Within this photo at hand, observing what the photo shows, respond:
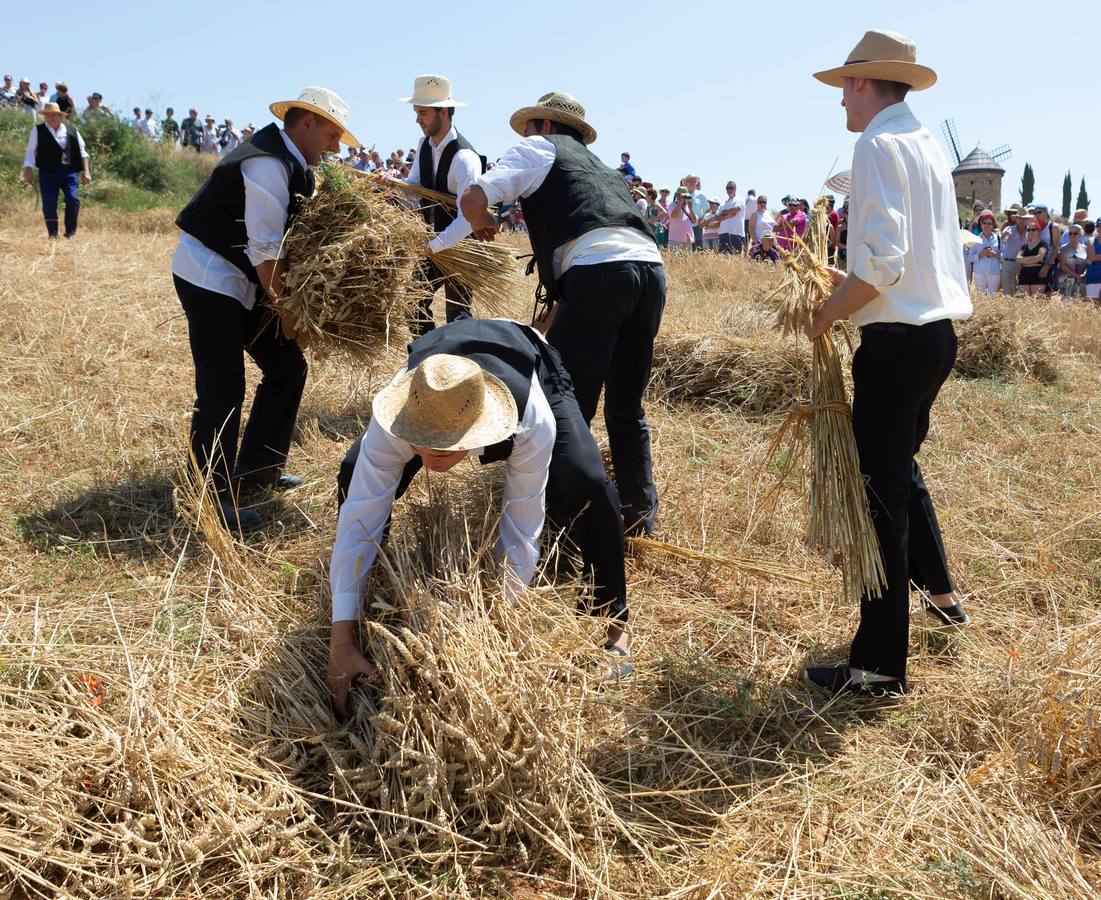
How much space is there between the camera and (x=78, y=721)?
2.22 meters

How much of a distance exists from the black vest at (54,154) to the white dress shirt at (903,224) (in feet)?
33.0

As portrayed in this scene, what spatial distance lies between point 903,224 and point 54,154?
10320 mm

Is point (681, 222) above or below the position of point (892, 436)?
above

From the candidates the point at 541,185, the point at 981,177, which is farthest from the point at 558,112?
the point at 981,177

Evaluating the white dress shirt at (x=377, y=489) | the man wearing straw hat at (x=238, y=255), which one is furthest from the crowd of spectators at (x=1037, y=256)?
the white dress shirt at (x=377, y=489)

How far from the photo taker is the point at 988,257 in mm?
12414

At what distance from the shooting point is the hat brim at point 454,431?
90.4 inches

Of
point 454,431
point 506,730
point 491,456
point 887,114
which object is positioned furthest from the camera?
point 887,114

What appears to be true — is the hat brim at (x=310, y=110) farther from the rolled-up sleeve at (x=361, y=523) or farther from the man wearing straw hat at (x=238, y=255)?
the rolled-up sleeve at (x=361, y=523)

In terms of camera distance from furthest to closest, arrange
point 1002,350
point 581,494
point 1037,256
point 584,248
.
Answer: point 1037,256, point 1002,350, point 584,248, point 581,494

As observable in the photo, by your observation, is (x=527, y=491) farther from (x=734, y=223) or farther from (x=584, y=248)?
(x=734, y=223)

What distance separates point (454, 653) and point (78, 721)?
2.99 feet

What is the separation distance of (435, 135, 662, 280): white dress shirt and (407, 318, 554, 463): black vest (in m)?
0.80

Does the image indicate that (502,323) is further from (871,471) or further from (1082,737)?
(1082,737)
